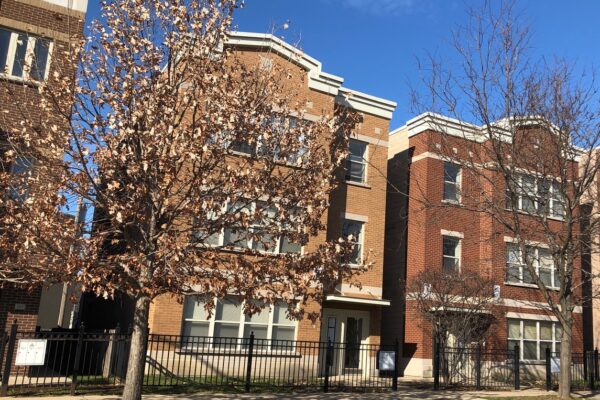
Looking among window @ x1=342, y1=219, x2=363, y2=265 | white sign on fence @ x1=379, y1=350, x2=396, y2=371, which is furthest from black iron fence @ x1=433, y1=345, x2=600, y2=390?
window @ x1=342, y1=219, x2=363, y2=265

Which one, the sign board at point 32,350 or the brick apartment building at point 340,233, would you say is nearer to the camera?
the sign board at point 32,350

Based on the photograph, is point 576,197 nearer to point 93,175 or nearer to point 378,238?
point 378,238

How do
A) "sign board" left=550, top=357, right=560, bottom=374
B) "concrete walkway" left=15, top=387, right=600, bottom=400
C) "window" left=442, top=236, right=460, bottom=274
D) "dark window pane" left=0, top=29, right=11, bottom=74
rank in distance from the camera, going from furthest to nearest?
"window" left=442, top=236, right=460, bottom=274 < "sign board" left=550, top=357, right=560, bottom=374 < "dark window pane" left=0, top=29, right=11, bottom=74 < "concrete walkway" left=15, top=387, right=600, bottom=400

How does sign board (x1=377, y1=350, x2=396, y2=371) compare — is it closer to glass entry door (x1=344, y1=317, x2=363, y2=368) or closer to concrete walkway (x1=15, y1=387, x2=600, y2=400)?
concrete walkway (x1=15, y1=387, x2=600, y2=400)

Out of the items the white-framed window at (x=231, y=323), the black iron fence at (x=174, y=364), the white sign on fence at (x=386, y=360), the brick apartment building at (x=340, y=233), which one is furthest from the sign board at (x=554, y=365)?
the white-framed window at (x=231, y=323)

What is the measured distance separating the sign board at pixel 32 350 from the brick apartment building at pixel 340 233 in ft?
16.7

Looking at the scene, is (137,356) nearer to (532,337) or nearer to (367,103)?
(367,103)

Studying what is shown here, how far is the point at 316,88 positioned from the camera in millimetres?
20391

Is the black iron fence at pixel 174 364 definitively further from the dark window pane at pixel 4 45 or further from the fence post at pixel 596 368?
the dark window pane at pixel 4 45

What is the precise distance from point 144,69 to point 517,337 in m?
19.7

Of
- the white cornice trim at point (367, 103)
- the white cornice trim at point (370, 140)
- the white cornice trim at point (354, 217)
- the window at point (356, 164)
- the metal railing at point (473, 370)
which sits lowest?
the metal railing at point (473, 370)

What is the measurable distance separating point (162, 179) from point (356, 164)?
45.2ft

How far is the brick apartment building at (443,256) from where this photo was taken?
73.3 feet

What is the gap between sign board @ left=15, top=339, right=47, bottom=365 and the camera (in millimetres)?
11703
